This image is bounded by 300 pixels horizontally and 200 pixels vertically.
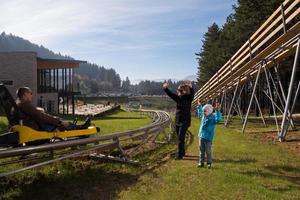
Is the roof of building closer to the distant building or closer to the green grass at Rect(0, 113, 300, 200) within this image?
the distant building

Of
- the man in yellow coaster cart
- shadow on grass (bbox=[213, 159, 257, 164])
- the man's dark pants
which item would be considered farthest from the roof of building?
the man in yellow coaster cart

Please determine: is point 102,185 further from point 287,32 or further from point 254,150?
point 287,32

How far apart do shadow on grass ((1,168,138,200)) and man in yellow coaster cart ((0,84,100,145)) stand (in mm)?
911

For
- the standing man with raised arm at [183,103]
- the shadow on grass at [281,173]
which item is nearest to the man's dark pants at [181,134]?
the standing man with raised arm at [183,103]

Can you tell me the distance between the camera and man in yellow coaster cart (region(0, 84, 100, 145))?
8711mm

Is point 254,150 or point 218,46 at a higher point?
point 218,46

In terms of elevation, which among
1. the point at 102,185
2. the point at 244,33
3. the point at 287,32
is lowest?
the point at 102,185

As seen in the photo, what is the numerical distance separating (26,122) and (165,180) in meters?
3.26

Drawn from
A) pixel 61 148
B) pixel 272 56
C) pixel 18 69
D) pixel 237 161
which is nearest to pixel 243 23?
pixel 272 56

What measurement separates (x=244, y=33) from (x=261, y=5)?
11.4 ft

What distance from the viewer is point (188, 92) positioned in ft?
37.0

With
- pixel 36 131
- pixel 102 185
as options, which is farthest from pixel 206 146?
pixel 36 131

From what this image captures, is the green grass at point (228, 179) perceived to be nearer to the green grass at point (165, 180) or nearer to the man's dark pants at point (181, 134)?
the green grass at point (165, 180)

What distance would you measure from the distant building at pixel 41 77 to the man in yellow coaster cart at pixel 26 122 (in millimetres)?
36073
